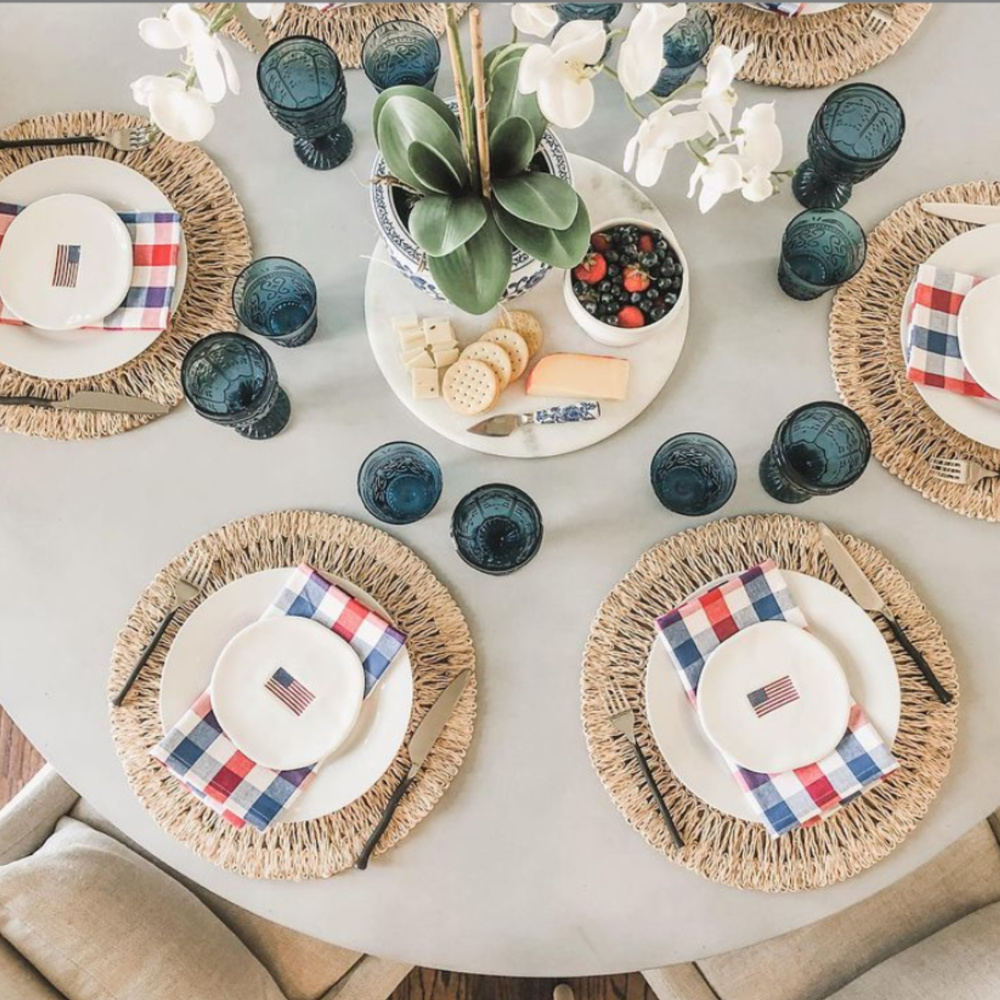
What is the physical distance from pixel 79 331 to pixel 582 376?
1.88 ft

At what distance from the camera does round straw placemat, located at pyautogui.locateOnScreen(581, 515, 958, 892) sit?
990 mm

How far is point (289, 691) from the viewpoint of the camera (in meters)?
0.99

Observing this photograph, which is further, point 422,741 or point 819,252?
point 819,252

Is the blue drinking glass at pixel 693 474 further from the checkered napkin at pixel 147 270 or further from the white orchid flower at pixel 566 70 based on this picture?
the checkered napkin at pixel 147 270

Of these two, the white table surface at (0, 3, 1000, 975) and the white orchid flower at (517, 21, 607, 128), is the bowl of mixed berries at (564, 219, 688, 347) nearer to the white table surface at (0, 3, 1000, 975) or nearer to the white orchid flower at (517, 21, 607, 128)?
the white table surface at (0, 3, 1000, 975)

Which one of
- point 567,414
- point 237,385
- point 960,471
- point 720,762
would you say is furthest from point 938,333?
point 237,385

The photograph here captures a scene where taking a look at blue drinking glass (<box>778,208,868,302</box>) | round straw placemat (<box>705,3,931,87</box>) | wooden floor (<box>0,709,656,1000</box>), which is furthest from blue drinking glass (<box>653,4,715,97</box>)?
wooden floor (<box>0,709,656,1000</box>)

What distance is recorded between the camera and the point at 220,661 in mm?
989

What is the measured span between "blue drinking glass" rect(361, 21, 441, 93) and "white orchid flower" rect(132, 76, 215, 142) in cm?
40

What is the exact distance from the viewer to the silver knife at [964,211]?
3.61 ft

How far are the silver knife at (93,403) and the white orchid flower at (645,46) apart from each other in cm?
66

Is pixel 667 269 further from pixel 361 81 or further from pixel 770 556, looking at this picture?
pixel 361 81

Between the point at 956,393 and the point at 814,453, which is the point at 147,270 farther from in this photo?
the point at 956,393

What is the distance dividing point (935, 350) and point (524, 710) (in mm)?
601
